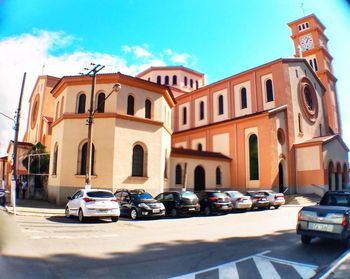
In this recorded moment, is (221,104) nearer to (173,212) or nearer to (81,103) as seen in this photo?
(81,103)

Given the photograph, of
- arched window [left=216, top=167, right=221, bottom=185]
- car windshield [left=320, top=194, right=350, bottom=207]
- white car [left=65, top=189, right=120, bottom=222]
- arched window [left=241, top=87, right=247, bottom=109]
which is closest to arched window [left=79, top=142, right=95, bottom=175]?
white car [left=65, top=189, right=120, bottom=222]

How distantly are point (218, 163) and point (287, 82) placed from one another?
43.1ft

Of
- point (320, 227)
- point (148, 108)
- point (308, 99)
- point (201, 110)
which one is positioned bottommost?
point (320, 227)

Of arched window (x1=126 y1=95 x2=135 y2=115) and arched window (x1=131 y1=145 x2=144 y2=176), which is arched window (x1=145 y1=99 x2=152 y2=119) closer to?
arched window (x1=126 y1=95 x2=135 y2=115)

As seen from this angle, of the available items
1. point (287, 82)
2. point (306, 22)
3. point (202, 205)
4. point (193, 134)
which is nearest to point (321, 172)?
point (287, 82)

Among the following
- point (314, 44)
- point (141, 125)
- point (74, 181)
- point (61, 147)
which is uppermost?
point (314, 44)

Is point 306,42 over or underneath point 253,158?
over

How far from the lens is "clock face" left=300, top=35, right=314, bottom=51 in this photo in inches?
2075

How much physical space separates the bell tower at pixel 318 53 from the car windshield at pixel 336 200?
4304cm

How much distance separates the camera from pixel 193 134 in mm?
40750

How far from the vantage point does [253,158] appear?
108ft

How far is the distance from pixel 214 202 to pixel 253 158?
1639 centimetres

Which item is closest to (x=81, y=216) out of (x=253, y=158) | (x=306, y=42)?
(x=253, y=158)

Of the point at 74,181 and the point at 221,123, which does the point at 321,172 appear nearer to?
the point at 221,123
